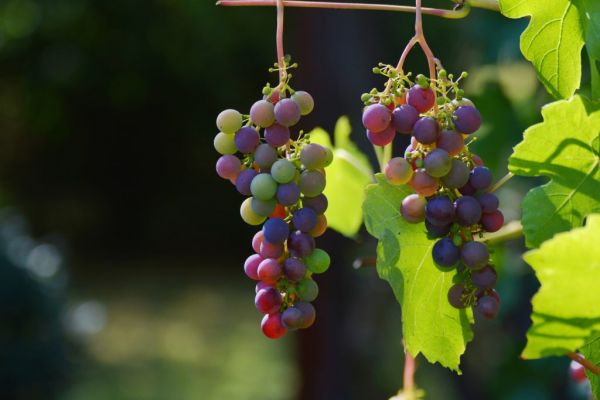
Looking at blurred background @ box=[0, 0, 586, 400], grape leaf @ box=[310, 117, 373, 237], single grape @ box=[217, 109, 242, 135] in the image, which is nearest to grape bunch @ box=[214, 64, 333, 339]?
single grape @ box=[217, 109, 242, 135]

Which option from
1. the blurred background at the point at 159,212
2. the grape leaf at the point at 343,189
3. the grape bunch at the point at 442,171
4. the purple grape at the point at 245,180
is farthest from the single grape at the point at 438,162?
the blurred background at the point at 159,212

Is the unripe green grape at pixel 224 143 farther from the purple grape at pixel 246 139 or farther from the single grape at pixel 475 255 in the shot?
the single grape at pixel 475 255

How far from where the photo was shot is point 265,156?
0.52 meters

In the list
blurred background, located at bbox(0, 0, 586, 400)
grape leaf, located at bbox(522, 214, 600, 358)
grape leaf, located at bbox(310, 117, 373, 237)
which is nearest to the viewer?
grape leaf, located at bbox(522, 214, 600, 358)

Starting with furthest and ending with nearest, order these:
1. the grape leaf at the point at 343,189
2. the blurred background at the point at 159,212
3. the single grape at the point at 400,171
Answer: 1. the blurred background at the point at 159,212
2. the grape leaf at the point at 343,189
3. the single grape at the point at 400,171

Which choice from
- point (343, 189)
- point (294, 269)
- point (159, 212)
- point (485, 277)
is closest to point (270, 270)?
point (294, 269)

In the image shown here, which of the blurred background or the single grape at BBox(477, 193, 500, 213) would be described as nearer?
the single grape at BBox(477, 193, 500, 213)

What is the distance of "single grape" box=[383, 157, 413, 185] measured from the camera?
504 mm

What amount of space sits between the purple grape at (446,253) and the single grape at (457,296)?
33 mm

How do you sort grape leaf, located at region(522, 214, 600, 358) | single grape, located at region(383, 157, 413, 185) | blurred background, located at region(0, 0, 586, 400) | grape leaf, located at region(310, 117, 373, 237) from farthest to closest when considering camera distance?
1. blurred background, located at region(0, 0, 586, 400)
2. grape leaf, located at region(310, 117, 373, 237)
3. single grape, located at region(383, 157, 413, 185)
4. grape leaf, located at region(522, 214, 600, 358)

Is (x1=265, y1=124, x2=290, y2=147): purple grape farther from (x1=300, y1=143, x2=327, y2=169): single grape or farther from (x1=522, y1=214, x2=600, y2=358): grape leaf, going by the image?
(x1=522, y1=214, x2=600, y2=358): grape leaf

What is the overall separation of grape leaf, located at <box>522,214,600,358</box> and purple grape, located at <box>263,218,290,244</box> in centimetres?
14

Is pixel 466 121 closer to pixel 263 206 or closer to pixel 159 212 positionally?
pixel 263 206

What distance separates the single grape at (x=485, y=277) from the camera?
507 millimetres
